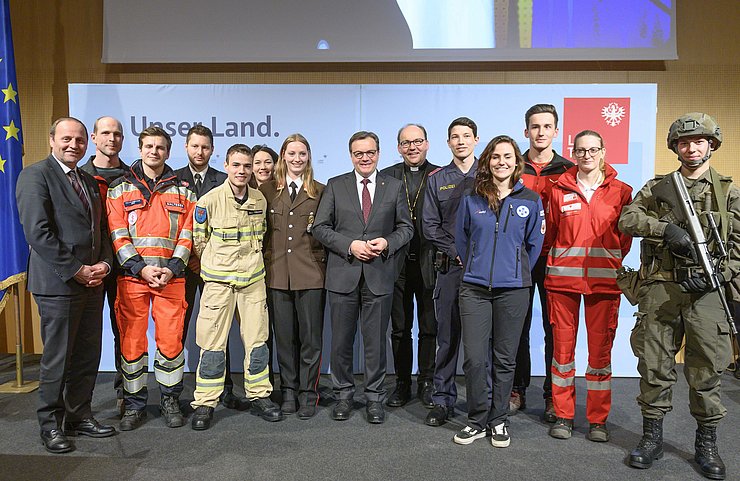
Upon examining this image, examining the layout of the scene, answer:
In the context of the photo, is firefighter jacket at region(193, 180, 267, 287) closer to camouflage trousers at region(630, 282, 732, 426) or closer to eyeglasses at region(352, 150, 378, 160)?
eyeglasses at region(352, 150, 378, 160)

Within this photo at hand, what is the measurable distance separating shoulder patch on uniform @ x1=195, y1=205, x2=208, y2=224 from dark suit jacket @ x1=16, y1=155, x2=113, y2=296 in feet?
1.84

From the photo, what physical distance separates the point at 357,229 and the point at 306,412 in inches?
47.2

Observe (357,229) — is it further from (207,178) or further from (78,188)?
(78,188)

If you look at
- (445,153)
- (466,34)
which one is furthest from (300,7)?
(445,153)

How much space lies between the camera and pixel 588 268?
3230 mm

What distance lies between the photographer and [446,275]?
353 centimetres

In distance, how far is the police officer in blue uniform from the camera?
139 inches

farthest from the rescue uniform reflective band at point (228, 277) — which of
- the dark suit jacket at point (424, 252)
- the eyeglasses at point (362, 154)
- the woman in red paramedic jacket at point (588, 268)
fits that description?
the woman in red paramedic jacket at point (588, 268)

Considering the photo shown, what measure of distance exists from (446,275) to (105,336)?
3.02 meters

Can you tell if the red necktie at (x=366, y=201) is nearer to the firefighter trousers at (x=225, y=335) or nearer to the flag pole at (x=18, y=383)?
the firefighter trousers at (x=225, y=335)

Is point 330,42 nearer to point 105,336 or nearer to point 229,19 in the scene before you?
point 229,19

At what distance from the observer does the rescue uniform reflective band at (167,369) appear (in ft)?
11.4

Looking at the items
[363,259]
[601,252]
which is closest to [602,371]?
[601,252]

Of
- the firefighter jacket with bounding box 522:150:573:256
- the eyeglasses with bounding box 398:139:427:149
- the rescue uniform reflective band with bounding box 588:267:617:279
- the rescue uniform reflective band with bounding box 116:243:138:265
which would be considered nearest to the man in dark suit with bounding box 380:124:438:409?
the eyeglasses with bounding box 398:139:427:149
